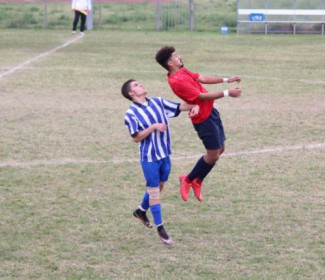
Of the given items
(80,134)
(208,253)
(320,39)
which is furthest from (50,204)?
(320,39)

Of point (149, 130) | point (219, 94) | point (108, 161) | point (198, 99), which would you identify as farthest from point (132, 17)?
point (149, 130)

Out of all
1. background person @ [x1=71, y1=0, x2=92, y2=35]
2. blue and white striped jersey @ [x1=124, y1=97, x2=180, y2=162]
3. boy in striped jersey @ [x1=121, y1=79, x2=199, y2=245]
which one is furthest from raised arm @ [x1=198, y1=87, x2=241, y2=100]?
background person @ [x1=71, y1=0, x2=92, y2=35]

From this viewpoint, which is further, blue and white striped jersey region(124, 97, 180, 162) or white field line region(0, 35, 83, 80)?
white field line region(0, 35, 83, 80)

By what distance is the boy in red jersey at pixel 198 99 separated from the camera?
8.33m

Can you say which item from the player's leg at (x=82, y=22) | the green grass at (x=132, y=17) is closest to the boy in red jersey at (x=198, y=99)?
the player's leg at (x=82, y=22)

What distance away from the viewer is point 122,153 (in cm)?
1152

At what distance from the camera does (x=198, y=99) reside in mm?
8492

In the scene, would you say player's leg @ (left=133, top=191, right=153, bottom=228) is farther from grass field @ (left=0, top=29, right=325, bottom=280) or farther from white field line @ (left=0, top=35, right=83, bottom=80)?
white field line @ (left=0, top=35, right=83, bottom=80)

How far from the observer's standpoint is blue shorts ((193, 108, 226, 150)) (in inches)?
348

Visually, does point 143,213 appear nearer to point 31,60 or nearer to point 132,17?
point 31,60

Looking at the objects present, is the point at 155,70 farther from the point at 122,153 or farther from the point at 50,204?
the point at 50,204

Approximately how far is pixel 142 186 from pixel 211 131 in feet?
4.38

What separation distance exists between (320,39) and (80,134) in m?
18.0

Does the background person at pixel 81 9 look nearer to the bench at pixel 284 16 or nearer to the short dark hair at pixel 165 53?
the bench at pixel 284 16
